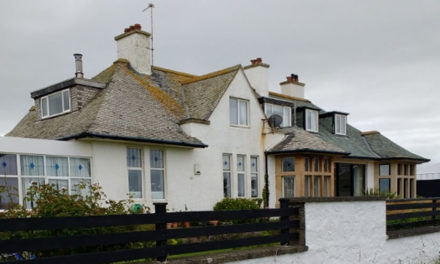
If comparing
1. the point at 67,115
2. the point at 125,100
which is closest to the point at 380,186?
the point at 125,100

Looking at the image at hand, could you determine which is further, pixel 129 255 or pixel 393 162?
pixel 393 162

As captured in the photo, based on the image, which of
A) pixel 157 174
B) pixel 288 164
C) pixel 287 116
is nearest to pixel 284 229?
pixel 157 174

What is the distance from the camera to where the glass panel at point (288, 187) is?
20.5m

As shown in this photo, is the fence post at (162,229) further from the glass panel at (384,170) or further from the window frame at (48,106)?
the glass panel at (384,170)

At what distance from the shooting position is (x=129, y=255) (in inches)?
244

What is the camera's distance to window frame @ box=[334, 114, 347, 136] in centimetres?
2642

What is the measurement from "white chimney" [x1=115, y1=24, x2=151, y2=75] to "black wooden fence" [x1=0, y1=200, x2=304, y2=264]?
13.0 meters

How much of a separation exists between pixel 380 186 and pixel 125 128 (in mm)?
18103

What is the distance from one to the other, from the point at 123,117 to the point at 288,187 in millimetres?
8755

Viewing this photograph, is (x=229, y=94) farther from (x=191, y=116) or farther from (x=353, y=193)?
(x=353, y=193)

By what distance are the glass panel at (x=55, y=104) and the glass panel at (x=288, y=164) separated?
1024 centimetres

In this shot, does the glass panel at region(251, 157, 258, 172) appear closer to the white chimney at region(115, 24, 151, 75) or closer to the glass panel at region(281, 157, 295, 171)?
the glass panel at region(281, 157, 295, 171)

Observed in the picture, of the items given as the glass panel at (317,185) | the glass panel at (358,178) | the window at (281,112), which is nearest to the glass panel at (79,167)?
the window at (281,112)

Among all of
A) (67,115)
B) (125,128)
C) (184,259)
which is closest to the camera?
(184,259)
